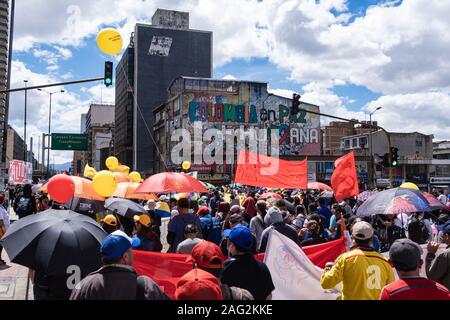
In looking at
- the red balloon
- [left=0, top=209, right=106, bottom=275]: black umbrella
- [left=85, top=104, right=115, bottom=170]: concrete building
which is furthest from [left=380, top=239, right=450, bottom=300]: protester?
[left=85, top=104, right=115, bottom=170]: concrete building

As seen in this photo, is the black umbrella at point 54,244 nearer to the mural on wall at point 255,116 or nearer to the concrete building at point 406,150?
the mural on wall at point 255,116

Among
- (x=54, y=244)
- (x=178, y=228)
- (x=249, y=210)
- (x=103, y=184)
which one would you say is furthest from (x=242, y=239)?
(x=249, y=210)

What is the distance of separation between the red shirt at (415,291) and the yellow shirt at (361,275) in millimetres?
769

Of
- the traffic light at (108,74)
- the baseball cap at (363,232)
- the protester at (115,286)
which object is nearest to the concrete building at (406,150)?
the traffic light at (108,74)

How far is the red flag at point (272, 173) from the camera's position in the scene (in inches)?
584

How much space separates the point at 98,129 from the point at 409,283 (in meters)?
150

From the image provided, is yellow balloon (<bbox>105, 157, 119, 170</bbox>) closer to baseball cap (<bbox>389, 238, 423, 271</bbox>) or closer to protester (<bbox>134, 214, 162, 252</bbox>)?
protester (<bbox>134, 214, 162, 252</bbox>)

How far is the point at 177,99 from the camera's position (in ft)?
224

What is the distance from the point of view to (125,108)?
106312 millimetres

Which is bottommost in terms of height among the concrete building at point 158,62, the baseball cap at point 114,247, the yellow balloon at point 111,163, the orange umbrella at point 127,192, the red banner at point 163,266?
the red banner at point 163,266

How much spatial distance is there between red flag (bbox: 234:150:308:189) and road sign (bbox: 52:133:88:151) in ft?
107

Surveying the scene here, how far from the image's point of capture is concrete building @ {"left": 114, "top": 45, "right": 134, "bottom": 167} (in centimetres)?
9700
